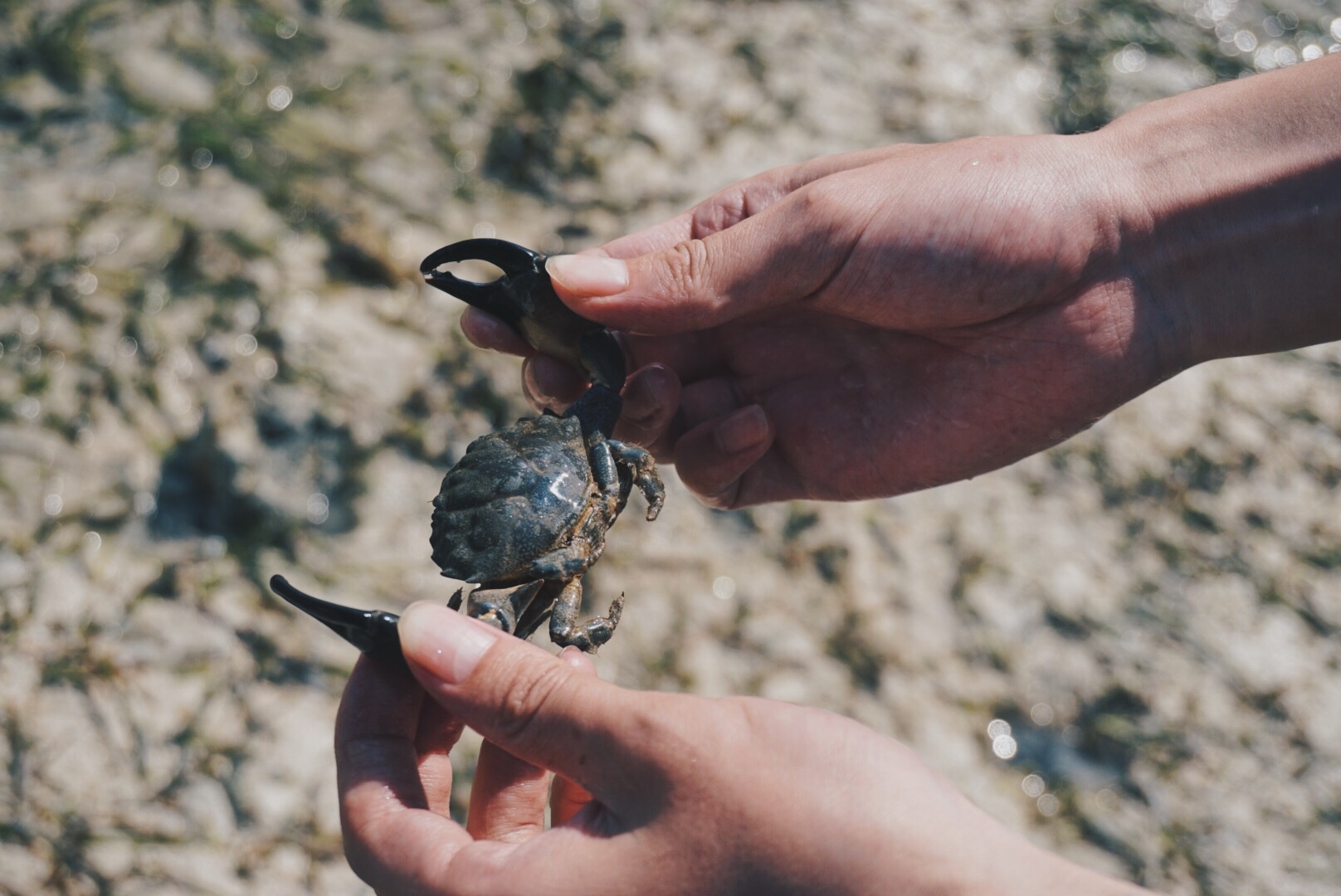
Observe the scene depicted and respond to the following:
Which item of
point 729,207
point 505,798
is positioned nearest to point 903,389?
point 729,207

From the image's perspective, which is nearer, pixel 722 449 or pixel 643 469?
pixel 643 469

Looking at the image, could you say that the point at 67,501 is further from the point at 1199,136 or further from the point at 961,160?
the point at 1199,136

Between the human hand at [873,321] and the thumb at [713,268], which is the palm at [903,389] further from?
the thumb at [713,268]

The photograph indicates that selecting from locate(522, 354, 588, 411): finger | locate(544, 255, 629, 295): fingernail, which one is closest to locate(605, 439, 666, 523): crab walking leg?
locate(544, 255, 629, 295): fingernail

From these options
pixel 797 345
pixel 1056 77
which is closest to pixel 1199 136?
pixel 797 345

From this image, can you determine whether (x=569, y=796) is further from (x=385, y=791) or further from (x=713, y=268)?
(x=713, y=268)

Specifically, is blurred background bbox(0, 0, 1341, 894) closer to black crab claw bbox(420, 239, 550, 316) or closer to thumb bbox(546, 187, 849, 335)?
black crab claw bbox(420, 239, 550, 316)
